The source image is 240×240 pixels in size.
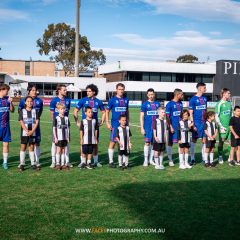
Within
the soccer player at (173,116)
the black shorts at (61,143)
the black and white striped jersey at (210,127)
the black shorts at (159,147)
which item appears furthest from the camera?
the black and white striped jersey at (210,127)

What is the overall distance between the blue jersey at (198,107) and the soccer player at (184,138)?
0.48 metres

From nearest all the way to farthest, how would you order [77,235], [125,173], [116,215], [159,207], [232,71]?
[77,235] → [116,215] → [159,207] → [125,173] → [232,71]

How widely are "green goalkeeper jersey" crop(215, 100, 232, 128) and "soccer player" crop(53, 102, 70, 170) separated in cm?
408

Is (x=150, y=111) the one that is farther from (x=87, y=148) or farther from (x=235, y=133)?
(x=235, y=133)

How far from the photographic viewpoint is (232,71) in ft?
185

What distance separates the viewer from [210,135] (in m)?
9.56

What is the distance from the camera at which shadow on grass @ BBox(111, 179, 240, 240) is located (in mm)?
4906

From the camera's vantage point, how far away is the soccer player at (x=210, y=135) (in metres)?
9.52

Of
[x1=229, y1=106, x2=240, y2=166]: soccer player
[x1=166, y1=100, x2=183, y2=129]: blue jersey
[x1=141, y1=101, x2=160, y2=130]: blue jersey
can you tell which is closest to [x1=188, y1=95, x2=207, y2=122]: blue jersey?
[x1=166, y1=100, x2=183, y2=129]: blue jersey

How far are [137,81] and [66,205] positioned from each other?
51.0 m

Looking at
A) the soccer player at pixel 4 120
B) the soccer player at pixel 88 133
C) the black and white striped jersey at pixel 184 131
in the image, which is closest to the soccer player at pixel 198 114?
the black and white striped jersey at pixel 184 131

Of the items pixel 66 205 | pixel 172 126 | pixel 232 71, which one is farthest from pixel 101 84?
pixel 66 205

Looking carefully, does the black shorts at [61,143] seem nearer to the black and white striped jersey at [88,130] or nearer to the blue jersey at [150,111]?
the black and white striped jersey at [88,130]

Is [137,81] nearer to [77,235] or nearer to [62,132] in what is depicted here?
[62,132]
